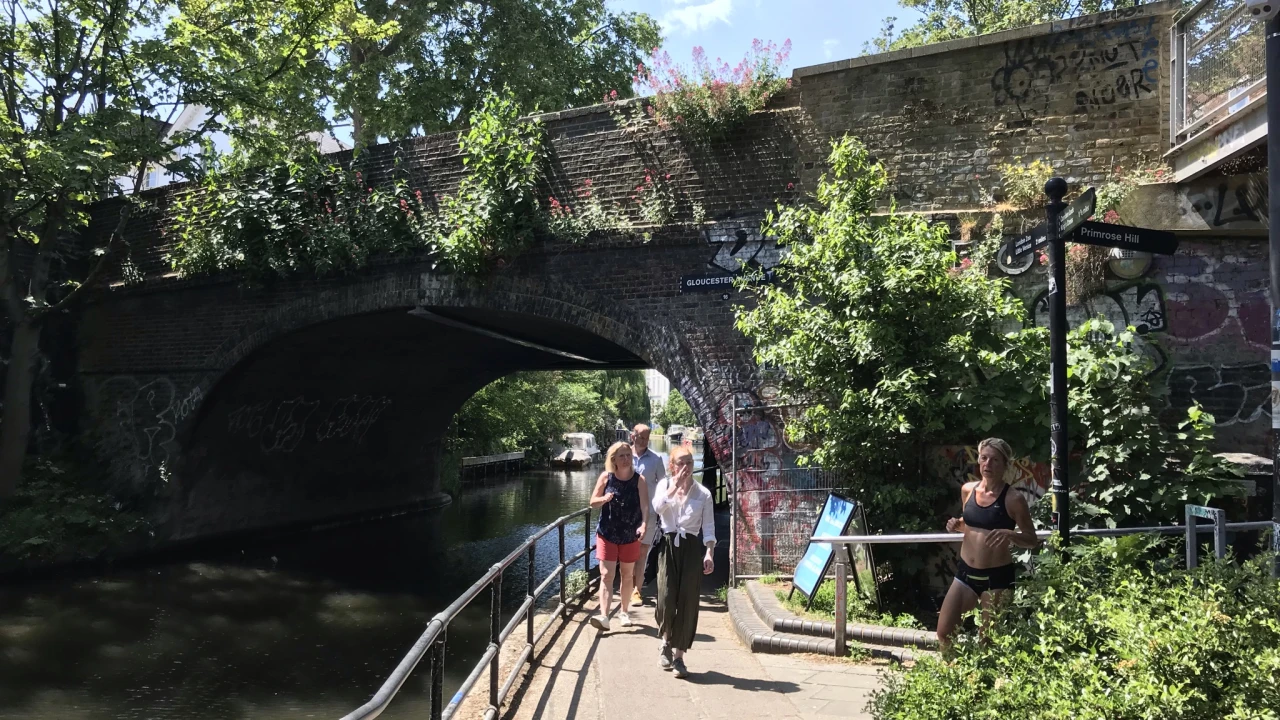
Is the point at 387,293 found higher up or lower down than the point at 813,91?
lower down

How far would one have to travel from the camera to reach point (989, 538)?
14.6 feet

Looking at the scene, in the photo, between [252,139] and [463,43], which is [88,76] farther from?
[463,43]

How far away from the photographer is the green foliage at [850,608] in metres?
5.89

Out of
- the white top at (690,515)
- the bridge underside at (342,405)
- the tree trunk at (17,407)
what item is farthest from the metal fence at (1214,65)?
the tree trunk at (17,407)

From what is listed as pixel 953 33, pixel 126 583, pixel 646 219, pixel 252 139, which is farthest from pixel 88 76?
pixel 953 33

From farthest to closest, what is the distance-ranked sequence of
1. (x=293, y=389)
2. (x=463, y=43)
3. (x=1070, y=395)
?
1. (x=463, y=43)
2. (x=293, y=389)
3. (x=1070, y=395)

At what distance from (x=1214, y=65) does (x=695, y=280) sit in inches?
190

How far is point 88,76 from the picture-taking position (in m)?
12.5

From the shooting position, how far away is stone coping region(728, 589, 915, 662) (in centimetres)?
542

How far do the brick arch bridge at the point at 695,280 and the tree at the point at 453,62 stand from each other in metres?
6.42

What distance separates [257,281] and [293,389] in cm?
346

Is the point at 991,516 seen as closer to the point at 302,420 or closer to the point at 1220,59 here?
the point at 1220,59

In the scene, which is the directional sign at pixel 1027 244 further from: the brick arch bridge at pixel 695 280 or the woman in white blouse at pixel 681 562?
the brick arch bridge at pixel 695 280

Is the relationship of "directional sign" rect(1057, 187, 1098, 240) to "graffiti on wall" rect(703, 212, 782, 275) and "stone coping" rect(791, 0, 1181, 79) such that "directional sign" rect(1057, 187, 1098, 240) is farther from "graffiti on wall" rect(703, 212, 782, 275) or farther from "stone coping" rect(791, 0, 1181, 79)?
"graffiti on wall" rect(703, 212, 782, 275)
